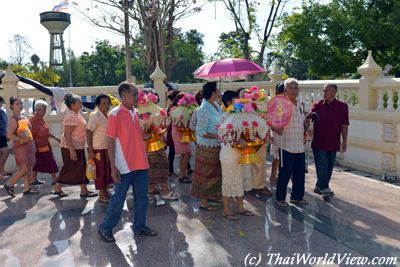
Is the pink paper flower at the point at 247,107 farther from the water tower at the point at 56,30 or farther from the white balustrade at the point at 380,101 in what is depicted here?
the water tower at the point at 56,30

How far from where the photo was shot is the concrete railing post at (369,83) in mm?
7457

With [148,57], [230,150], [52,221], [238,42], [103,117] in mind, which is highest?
[238,42]

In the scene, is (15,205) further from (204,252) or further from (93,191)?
(204,252)

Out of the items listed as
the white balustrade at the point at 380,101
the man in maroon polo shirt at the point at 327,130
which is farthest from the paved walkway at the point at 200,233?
the white balustrade at the point at 380,101

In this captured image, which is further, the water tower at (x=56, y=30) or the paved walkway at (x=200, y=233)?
the water tower at (x=56, y=30)

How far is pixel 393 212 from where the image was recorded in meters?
5.30

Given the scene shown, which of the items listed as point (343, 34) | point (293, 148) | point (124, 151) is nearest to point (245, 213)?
point (293, 148)

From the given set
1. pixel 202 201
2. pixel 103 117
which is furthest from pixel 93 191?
pixel 202 201

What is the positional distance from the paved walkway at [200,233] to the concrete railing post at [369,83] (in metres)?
1.90

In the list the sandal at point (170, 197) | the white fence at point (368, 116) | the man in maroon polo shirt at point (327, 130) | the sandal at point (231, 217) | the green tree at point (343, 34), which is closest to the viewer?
the sandal at point (231, 217)

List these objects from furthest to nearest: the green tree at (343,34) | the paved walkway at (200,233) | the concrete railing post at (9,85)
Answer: the green tree at (343,34) → the concrete railing post at (9,85) → the paved walkway at (200,233)

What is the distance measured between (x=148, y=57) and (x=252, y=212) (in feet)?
28.4

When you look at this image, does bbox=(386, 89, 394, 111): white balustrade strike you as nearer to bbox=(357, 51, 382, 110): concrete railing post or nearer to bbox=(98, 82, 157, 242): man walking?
bbox=(357, 51, 382, 110): concrete railing post

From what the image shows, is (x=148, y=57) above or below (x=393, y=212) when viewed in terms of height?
above
